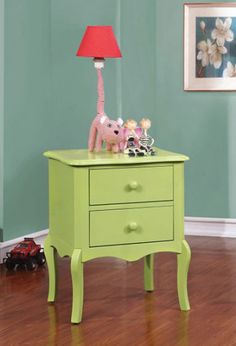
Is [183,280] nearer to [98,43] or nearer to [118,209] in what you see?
[118,209]

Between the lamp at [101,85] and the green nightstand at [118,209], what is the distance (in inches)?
3.7

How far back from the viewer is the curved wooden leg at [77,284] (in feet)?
13.4

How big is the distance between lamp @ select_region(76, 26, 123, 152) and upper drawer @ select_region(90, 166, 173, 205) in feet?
0.81

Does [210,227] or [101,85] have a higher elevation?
[101,85]

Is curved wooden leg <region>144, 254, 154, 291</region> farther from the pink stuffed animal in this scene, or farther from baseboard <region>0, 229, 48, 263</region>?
baseboard <region>0, 229, 48, 263</region>

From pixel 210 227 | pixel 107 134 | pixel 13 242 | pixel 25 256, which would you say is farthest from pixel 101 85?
pixel 210 227

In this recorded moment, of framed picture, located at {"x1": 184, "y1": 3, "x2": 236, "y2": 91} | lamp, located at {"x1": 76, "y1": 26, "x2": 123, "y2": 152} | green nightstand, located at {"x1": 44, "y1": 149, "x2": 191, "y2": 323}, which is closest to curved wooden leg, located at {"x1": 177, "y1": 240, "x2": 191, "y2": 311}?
green nightstand, located at {"x1": 44, "y1": 149, "x2": 191, "y2": 323}

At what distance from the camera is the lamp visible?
4391 millimetres

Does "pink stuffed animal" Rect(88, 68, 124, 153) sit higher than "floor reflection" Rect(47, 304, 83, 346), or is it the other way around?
"pink stuffed animal" Rect(88, 68, 124, 153)

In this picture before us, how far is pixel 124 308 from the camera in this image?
14.4 feet

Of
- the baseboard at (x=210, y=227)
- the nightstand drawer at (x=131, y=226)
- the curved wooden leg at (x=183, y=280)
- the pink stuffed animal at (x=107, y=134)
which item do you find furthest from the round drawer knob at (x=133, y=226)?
the baseboard at (x=210, y=227)

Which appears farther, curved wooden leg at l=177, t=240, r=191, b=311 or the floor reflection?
curved wooden leg at l=177, t=240, r=191, b=311

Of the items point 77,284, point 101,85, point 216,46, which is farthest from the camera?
point 216,46

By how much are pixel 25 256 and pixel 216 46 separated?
2139 mm
